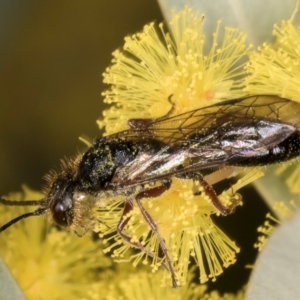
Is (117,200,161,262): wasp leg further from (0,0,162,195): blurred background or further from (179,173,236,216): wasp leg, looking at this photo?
(0,0,162,195): blurred background

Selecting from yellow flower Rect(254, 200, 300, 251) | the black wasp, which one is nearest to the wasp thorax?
the black wasp

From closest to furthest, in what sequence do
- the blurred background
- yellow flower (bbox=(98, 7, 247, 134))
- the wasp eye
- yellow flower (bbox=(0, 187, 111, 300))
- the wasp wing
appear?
the wasp wing, the wasp eye, yellow flower (bbox=(98, 7, 247, 134)), yellow flower (bbox=(0, 187, 111, 300)), the blurred background

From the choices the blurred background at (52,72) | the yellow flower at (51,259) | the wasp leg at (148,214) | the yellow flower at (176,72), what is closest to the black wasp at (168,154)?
the wasp leg at (148,214)

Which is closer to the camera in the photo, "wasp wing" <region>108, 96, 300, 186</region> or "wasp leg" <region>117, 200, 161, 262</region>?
"wasp wing" <region>108, 96, 300, 186</region>

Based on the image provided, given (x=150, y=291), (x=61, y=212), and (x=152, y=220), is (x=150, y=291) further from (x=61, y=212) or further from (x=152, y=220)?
(x=61, y=212)

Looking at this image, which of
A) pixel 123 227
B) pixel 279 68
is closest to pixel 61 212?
pixel 123 227

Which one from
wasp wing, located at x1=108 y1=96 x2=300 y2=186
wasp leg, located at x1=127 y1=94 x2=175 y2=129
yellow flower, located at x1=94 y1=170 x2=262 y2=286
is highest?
wasp leg, located at x1=127 y1=94 x2=175 y2=129

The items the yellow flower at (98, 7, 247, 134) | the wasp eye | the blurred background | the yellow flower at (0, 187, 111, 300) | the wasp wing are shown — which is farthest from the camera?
the blurred background
